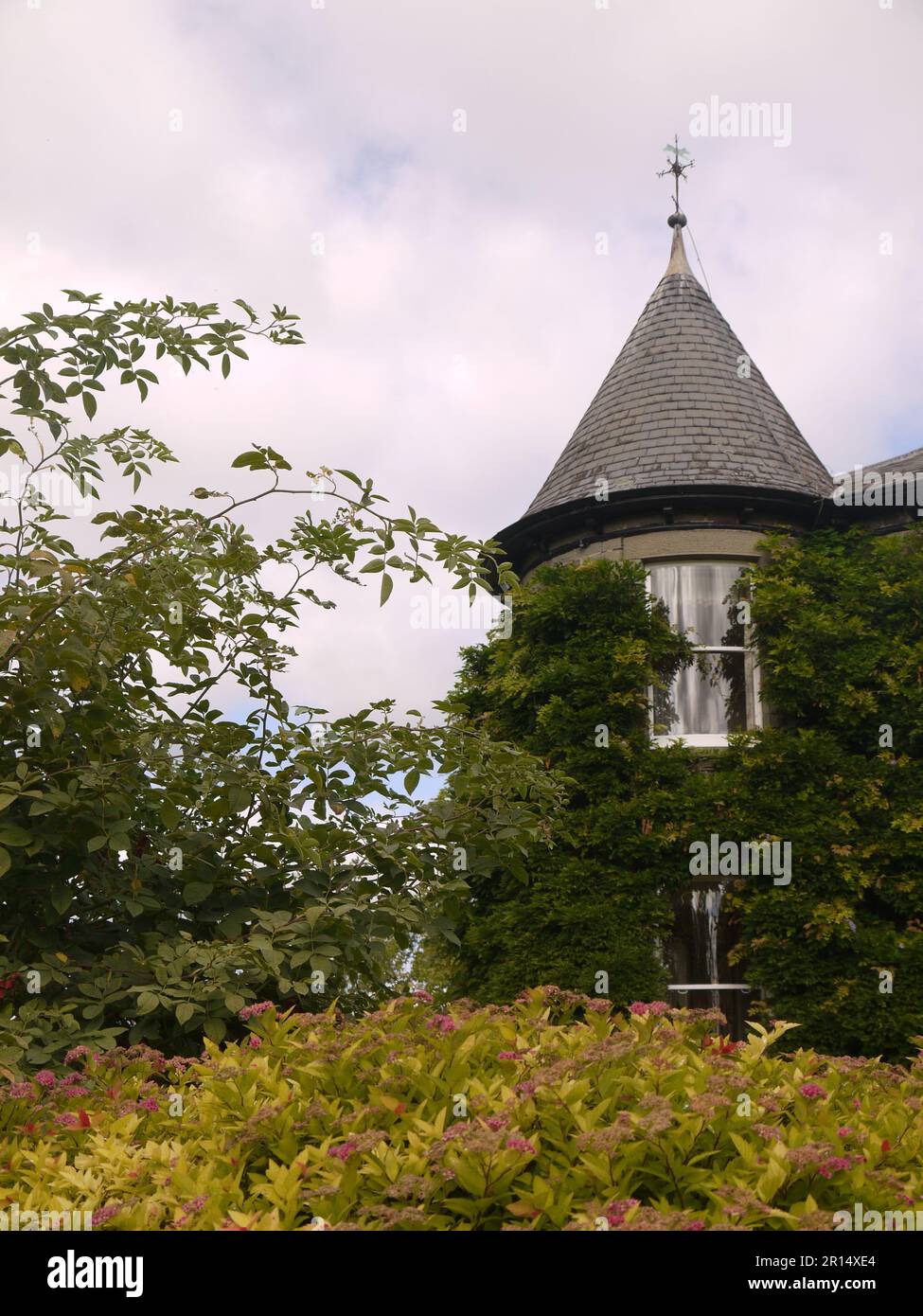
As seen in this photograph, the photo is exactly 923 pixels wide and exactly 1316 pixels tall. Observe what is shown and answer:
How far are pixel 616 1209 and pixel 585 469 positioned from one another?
36.0ft

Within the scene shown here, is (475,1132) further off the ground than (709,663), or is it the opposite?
(709,663)

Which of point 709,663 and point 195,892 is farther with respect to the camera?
point 709,663

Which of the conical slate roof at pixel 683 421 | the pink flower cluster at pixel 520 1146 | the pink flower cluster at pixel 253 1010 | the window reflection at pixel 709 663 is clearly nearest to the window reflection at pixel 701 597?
the window reflection at pixel 709 663

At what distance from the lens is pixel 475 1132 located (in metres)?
2.76

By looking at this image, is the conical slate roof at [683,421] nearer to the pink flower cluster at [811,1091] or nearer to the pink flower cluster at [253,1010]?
the pink flower cluster at [253,1010]

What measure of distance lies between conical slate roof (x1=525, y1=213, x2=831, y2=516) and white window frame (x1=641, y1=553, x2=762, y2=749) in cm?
77

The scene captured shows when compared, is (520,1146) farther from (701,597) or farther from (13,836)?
(701,597)

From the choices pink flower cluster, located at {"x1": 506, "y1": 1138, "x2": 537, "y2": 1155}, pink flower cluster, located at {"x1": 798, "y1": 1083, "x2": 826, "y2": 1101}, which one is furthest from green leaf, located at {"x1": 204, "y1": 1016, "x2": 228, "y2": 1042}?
pink flower cluster, located at {"x1": 798, "y1": 1083, "x2": 826, "y2": 1101}

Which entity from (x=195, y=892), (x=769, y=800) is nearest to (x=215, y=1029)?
(x=195, y=892)

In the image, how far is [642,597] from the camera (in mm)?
11625

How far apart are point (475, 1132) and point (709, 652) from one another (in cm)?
932

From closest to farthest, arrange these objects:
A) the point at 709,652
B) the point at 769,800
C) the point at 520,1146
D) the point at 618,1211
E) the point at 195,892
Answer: the point at 618,1211
the point at 520,1146
the point at 195,892
the point at 769,800
the point at 709,652

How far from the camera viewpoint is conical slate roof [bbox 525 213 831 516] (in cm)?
1229

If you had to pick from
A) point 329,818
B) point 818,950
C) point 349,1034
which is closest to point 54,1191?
point 349,1034
